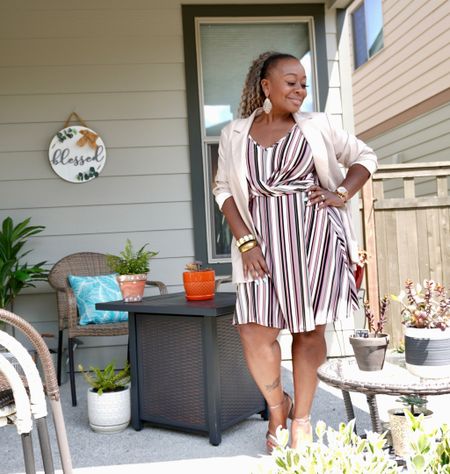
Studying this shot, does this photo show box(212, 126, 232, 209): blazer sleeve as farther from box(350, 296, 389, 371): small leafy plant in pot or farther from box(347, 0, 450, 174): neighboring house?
box(347, 0, 450, 174): neighboring house

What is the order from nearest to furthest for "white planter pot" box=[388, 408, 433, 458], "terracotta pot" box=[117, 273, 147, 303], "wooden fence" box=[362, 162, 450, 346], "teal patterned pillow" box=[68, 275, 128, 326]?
"white planter pot" box=[388, 408, 433, 458] < "terracotta pot" box=[117, 273, 147, 303] < "teal patterned pillow" box=[68, 275, 128, 326] < "wooden fence" box=[362, 162, 450, 346]

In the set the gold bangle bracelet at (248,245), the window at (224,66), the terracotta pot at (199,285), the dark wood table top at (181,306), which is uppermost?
the window at (224,66)

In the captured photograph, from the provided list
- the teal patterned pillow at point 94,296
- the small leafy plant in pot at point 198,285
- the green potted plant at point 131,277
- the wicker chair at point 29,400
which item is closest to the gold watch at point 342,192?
the small leafy plant in pot at point 198,285

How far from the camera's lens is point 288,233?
7.82 feet

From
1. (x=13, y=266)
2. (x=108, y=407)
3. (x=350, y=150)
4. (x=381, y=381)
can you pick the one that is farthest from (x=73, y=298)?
(x=381, y=381)

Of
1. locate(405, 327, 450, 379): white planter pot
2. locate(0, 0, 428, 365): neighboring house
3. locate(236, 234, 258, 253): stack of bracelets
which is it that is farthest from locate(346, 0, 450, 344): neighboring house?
locate(405, 327, 450, 379): white planter pot

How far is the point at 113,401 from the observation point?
2.87 meters

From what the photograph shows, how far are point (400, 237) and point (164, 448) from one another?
2414 mm

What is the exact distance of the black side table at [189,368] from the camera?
267 cm

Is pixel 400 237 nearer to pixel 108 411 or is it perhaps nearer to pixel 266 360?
pixel 266 360

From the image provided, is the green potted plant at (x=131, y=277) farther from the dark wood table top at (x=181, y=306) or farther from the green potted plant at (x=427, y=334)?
the green potted plant at (x=427, y=334)

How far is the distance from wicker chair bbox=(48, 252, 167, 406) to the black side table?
0.60 meters

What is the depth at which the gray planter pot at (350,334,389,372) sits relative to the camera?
1.97 metres

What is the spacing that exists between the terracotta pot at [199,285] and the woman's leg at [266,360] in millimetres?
493
